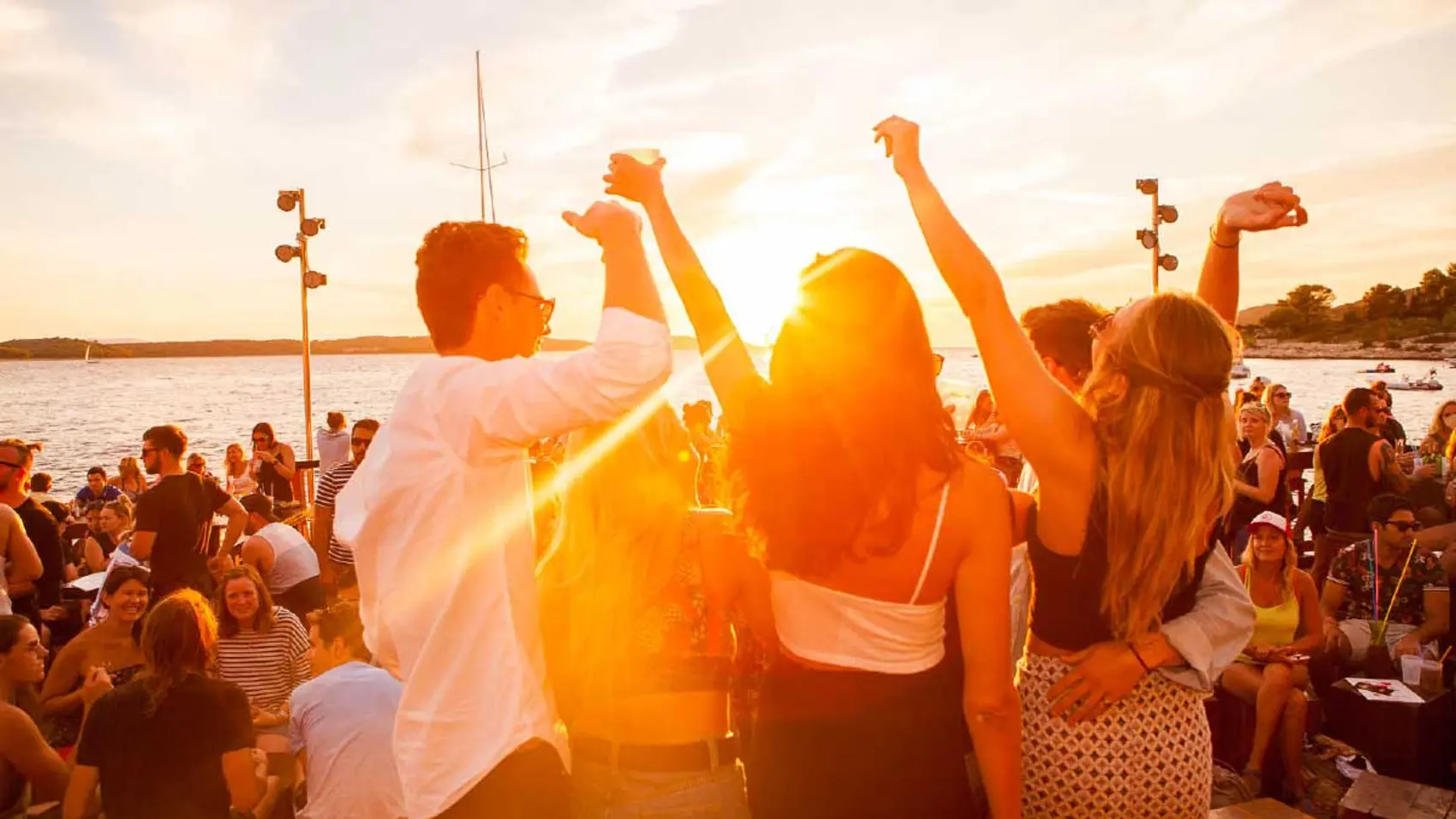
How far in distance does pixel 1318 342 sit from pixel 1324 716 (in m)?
135

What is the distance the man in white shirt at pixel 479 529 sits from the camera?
1.48 metres

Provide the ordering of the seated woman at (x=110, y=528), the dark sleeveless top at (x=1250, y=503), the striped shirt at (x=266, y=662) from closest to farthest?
the striped shirt at (x=266, y=662) < the dark sleeveless top at (x=1250, y=503) < the seated woman at (x=110, y=528)

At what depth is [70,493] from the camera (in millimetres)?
28109

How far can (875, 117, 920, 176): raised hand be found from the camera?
185cm

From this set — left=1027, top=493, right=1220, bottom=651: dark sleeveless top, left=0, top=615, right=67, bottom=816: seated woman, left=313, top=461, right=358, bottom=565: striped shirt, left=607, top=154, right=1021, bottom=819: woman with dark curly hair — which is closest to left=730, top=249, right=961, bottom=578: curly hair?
left=607, top=154, right=1021, bottom=819: woman with dark curly hair

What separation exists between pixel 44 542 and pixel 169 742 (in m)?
3.54

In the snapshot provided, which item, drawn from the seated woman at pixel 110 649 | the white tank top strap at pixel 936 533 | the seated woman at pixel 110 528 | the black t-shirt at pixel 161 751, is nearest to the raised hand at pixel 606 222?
the white tank top strap at pixel 936 533

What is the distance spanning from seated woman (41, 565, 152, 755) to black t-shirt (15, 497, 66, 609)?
36.2 inches

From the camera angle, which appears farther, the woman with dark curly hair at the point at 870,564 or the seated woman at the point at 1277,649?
the seated woman at the point at 1277,649

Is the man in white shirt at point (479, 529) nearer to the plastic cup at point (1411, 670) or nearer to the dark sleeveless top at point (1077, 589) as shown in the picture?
the dark sleeveless top at point (1077, 589)

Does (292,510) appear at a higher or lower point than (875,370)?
lower

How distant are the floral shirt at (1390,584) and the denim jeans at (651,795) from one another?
6641 mm

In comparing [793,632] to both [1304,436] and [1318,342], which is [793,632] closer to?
[1304,436]

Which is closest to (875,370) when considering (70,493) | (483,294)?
(483,294)
